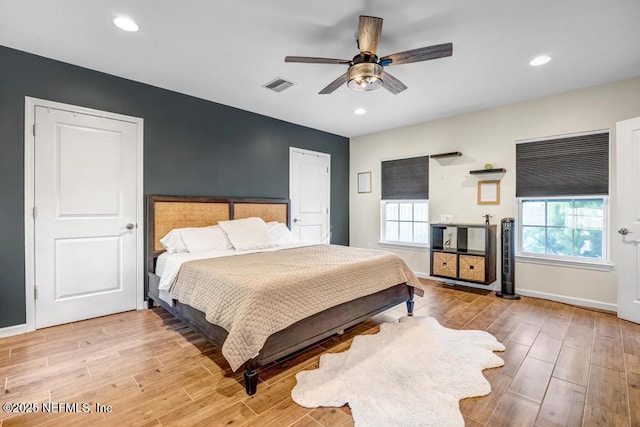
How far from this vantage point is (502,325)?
305cm

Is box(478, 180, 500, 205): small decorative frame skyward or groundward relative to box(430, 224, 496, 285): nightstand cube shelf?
skyward

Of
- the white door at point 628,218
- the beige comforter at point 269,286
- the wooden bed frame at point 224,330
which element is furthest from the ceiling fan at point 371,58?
the white door at point 628,218

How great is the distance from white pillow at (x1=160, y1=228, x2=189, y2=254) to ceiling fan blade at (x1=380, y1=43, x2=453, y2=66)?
279 centimetres

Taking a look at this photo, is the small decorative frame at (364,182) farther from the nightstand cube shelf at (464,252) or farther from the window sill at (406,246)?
the nightstand cube shelf at (464,252)

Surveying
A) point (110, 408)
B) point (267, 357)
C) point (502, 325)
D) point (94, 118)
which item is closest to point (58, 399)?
point (110, 408)

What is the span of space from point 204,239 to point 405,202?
3499 millimetres

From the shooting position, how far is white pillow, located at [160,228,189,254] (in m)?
3.40

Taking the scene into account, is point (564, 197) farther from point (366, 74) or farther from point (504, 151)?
point (366, 74)

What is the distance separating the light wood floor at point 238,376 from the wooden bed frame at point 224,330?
0.62ft

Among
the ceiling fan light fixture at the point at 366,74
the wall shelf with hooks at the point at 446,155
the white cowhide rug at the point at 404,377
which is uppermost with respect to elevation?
the ceiling fan light fixture at the point at 366,74

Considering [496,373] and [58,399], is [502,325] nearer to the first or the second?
[496,373]

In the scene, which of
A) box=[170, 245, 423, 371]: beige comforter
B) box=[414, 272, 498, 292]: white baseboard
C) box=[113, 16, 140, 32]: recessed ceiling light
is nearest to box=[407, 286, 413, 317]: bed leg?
box=[170, 245, 423, 371]: beige comforter

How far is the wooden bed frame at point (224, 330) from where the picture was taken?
83.7 inches

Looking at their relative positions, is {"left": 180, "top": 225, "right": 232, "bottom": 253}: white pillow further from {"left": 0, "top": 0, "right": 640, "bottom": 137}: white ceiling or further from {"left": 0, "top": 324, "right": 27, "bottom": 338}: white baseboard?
{"left": 0, "top": 0, "right": 640, "bottom": 137}: white ceiling
